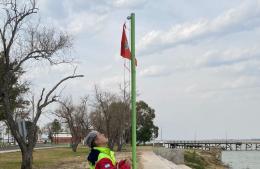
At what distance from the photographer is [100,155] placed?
626 centimetres

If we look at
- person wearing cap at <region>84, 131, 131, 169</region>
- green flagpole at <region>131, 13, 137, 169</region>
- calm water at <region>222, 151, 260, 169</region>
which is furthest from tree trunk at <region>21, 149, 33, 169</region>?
calm water at <region>222, 151, 260, 169</region>

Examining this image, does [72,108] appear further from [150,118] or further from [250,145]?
[250,145]

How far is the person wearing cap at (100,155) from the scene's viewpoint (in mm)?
6203

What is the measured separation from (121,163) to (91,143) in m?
0.42

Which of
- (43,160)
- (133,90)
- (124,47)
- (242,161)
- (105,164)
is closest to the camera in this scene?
(105,164)

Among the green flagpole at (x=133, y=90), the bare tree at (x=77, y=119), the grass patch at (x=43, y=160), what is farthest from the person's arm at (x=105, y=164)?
the bare tree at (x=77, y=119)

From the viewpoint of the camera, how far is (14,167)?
32.9 meters

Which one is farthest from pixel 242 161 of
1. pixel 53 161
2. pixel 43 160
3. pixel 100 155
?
pixel 100 155

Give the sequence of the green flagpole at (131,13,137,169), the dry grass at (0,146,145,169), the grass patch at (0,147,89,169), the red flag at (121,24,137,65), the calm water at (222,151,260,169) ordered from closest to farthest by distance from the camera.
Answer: the green flagpole at (131,13,137,169), the red flag at (121,24,137,65), the dry grass at (0,146,145,169), the grass patch at (0,147,89,169), the calm water at (222,151,260,169)

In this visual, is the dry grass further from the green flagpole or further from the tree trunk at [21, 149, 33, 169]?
the green flagpole

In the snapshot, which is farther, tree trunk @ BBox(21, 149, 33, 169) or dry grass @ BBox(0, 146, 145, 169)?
dry grass @ BBox(0, 146, 145, 169)

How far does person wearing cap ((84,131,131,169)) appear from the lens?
6203mm

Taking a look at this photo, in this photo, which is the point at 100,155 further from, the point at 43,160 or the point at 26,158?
the point at 43,160

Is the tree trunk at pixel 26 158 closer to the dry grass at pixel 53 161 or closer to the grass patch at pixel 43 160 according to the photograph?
the dry grass at pixel 53 161
